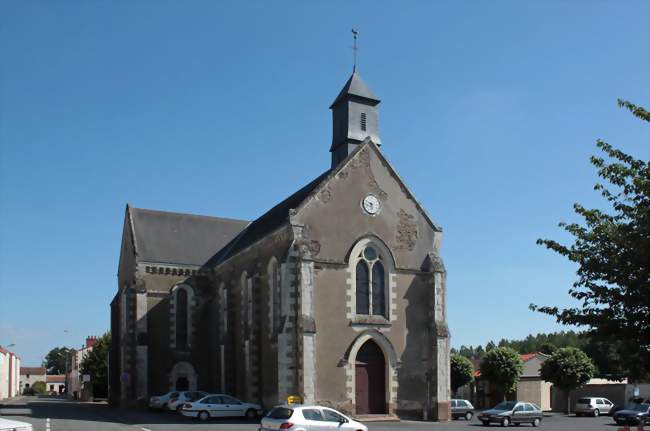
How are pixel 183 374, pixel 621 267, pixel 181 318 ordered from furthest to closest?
1. pixel 181 318
2. pixel 183 374
3. pixel 621 267

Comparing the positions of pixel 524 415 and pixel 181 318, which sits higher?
pixel 181 318

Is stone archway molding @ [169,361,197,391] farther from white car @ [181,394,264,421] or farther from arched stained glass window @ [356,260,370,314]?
arched stained glass window @ [356,260,370,314]

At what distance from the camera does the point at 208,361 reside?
136 ft

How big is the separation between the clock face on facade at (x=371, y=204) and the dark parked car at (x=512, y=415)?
11.0 meters

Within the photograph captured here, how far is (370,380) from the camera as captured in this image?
3147cm

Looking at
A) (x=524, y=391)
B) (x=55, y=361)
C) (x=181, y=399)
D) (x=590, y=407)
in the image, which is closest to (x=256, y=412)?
(x=181, y=399)

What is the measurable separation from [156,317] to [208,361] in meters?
3.89

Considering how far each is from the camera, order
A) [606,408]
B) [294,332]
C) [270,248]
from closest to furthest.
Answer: [294,332] → [270,248] → [606,408]

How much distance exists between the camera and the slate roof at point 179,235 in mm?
42125

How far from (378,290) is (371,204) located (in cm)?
385

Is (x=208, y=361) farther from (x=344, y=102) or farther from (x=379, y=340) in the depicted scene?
(x=344, y=102)

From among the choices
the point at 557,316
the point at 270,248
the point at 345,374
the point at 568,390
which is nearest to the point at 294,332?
the point at 345,374

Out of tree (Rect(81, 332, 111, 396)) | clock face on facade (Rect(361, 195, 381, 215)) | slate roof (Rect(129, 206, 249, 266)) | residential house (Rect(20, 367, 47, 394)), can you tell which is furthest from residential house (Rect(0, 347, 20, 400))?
clock face on facade (Rect(361, 195, 381, 215))

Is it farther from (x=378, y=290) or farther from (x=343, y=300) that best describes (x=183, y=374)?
(x=378, y=290)
